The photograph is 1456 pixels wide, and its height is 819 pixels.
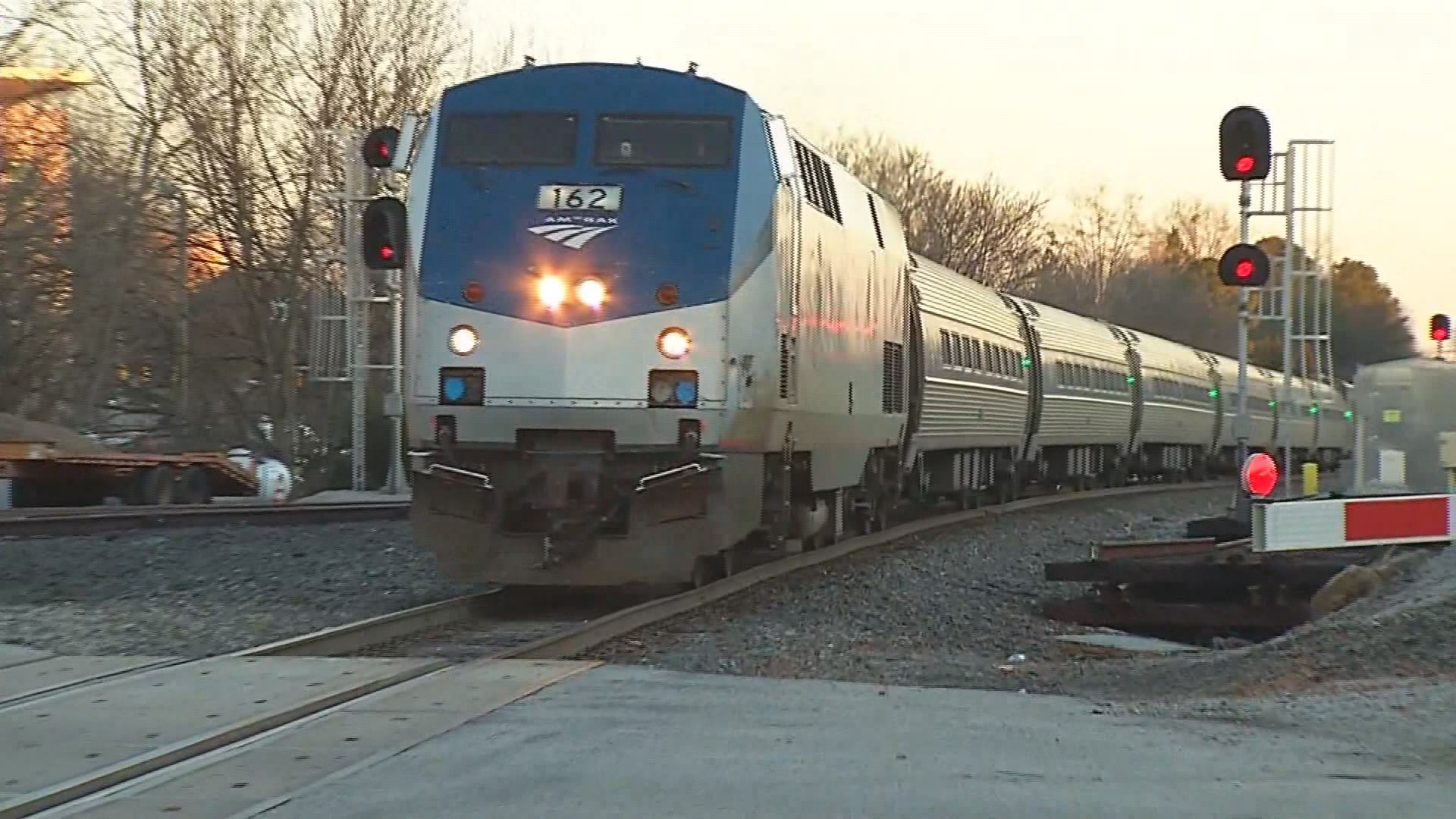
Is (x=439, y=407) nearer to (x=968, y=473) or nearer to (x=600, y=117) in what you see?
(x=600, y=117)

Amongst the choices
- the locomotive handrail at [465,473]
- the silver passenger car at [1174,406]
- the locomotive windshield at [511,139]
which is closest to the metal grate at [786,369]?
the locomotive windshield at [511,139]

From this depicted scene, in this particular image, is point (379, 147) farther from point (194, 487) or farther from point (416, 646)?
point (194, 487)

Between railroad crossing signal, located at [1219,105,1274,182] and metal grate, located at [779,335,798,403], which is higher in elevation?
railroad crossing signal, located at [1219,105,1274,182]

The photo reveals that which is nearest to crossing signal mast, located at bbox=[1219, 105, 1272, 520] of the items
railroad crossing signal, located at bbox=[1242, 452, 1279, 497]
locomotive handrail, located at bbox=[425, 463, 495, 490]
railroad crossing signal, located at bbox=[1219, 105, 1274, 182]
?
railroad crossing signal, located at bbox=[1219, 105, 1274, 182]

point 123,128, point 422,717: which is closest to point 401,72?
point 123,128

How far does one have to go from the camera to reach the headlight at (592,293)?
12617mm

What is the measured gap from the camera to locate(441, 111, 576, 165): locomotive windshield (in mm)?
13227

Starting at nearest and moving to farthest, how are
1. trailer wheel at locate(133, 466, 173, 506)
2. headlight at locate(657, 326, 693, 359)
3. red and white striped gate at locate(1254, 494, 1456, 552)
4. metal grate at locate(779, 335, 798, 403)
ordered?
red and white striped gate at locate(1254, 494, 1456, 552), headlight at locate(657, 326, 693, 359), metal grate at locate(779, 335, 798, 403), trailer wheel at locate(133, 466, 173, 506)

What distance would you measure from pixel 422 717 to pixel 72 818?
2.19 metres

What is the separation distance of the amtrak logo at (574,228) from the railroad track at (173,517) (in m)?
9.25

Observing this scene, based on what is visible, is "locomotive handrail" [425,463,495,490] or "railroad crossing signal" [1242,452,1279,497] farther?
"railroad crossing signal" [1242,452,1279,497]

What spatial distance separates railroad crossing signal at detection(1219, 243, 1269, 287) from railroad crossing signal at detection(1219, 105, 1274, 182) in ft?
2.13

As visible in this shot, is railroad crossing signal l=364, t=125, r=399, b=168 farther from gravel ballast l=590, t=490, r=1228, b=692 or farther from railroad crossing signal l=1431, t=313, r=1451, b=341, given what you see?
railroad crossing signal l=1431, t=313, r=1451, b=341

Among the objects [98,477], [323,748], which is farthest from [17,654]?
[98,477]
